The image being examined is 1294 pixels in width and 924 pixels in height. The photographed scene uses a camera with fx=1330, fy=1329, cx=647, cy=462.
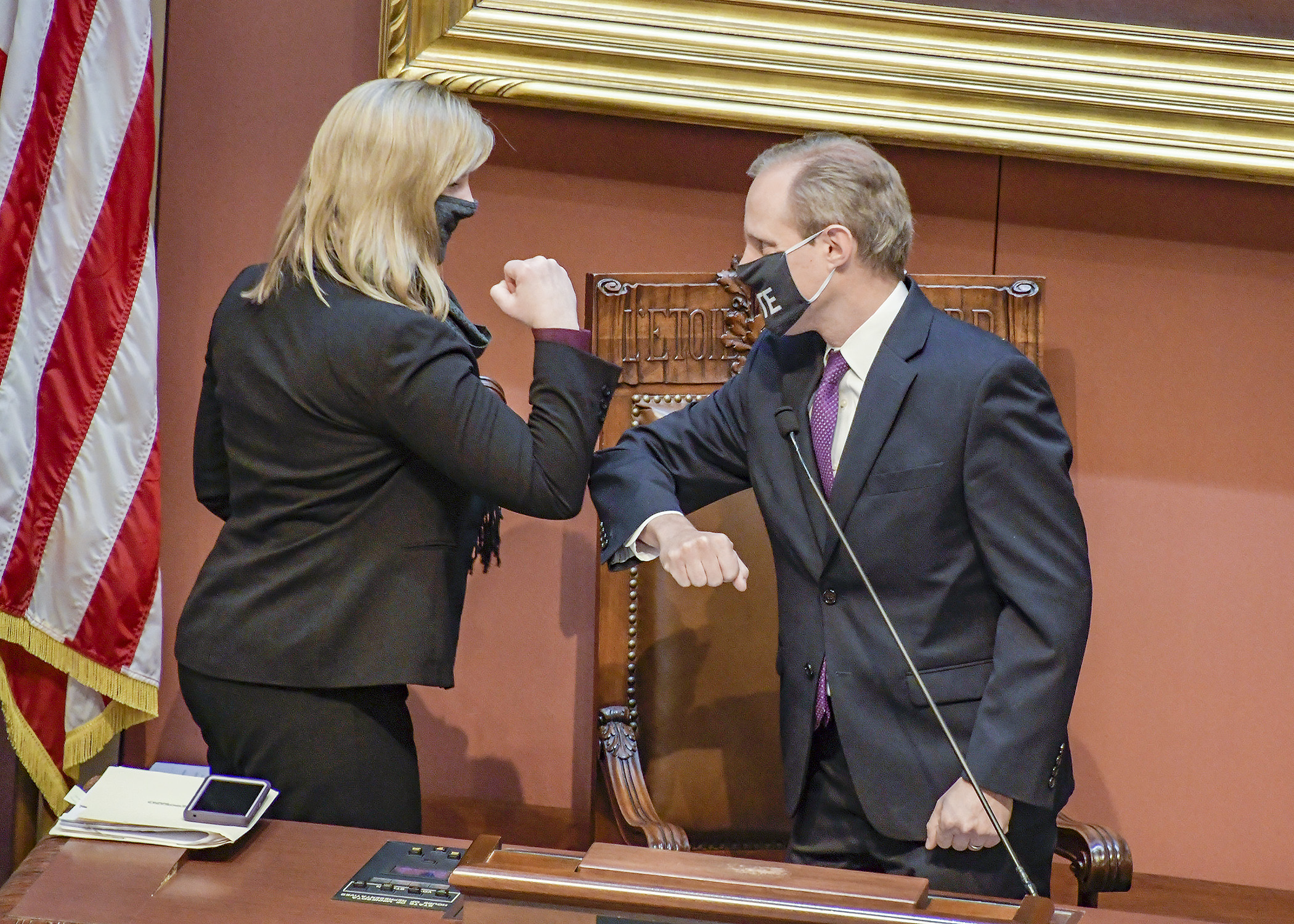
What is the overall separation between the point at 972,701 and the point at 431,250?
40.5 inches

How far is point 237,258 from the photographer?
2959 mm

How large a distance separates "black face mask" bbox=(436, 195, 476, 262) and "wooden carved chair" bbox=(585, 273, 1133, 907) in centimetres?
58

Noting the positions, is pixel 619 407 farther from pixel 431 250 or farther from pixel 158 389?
pixel 158 389

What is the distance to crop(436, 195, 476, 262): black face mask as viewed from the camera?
1.98m

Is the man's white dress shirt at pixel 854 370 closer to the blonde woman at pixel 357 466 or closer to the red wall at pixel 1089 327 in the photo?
the blonde woman at pixel 357 466

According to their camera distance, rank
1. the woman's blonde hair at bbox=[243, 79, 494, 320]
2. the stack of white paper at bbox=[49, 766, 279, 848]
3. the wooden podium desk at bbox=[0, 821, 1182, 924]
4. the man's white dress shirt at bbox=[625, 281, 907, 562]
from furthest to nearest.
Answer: the man's white dress shirt at bbox=[625, 281, 907, 562] < the woman's blonde hair at bbox=[243, 79, 494, 320] < the stack of white paper at bbox=[49, 766, 279, 848] < the wooden podium desk at bbox=[0, 821, 1182, 924]

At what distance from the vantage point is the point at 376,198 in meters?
1.92

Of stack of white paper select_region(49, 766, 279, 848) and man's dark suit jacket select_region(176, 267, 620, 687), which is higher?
man's dark suit jacket select_region(176, 267, 620, 687)

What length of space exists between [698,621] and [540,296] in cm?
88

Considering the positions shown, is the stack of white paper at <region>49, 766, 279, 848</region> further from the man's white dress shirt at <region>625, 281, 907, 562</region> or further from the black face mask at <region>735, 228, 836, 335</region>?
the black face mask at <region>735, 228, 836, 335</region>

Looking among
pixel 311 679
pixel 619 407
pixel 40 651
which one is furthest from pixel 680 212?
pixel 40 651

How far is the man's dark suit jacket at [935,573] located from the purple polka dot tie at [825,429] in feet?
0.06

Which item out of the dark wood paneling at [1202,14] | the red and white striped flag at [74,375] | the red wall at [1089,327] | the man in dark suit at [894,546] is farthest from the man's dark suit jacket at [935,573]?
the red and white striped flag at [74,375]

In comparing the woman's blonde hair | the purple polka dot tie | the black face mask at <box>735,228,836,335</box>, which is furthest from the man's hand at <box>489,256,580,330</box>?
the purple polka dot tie
